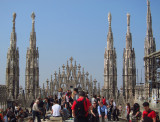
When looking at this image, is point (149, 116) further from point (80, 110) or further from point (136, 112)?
point (136, 112)

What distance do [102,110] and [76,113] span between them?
4337 mm

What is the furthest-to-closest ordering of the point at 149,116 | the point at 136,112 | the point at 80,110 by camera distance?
the point at 136,112 < the point at 80,110 < the point at 149,116

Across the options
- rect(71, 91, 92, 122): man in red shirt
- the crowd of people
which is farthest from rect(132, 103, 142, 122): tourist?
rect(71, 91, 92, 122): man in red shirt

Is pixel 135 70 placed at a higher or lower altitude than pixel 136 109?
higher

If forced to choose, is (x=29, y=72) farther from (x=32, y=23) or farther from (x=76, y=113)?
(x=76, y=113)

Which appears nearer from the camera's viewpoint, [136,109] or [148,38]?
[136,109]

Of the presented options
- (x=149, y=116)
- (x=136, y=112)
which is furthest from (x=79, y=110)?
(x=136, y=112)

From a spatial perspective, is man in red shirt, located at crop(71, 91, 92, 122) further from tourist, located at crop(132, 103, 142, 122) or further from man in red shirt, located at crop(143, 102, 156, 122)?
tourist, located at crop(132, 103, 142, 122)

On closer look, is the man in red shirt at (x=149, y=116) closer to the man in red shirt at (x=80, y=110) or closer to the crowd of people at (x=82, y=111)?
the crowd of people at (x=82, y=111)

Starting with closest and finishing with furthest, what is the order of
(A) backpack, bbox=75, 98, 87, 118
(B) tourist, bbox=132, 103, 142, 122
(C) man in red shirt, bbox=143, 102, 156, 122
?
(C) man in red shirt, bbox=143, 102, 156, 122 → (A) backpack, bbox=75, 98, 87, 118 → (B) tourist, bbox=132, 103, 142, 122

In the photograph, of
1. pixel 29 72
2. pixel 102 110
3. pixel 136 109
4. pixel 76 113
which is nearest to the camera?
pixel 76 113

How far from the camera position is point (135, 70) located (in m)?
33.3

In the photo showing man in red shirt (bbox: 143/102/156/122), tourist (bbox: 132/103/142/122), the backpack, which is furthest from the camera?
tourist (bbox: 132/103/142/122)

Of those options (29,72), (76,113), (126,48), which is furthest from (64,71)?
(76,113)
